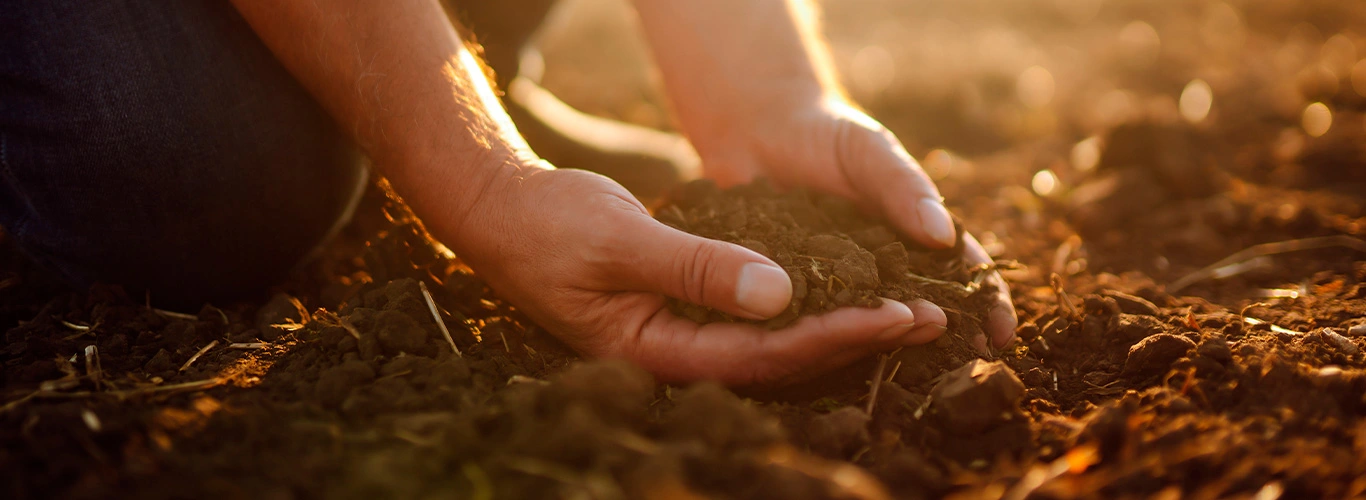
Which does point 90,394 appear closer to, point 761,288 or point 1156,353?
point 761,288

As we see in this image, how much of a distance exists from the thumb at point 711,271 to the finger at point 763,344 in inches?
2.5

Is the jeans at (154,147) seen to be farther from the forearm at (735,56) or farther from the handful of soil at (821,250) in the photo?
the forearm at (735,56)

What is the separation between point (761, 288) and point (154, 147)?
5.27 feet

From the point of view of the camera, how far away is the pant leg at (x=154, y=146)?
1770 mm

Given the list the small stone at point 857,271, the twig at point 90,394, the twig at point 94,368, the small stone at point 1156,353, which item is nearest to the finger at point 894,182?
the small stone at point 857,271

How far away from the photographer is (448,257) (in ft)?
7.04

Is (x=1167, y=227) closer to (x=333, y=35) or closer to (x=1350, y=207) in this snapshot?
(x=1350, y=207)

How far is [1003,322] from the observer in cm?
185

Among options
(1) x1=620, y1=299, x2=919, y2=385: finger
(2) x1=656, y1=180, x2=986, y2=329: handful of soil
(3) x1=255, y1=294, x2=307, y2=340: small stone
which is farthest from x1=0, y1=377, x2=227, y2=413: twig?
(2) x1=656, y1=180, x2=986, y2=329: handful of soil

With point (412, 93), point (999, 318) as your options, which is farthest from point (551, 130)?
point (999, 318)

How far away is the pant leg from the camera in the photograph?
1770 mm

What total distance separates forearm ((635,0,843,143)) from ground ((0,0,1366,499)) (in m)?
0.97

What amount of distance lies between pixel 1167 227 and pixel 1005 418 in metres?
1.94

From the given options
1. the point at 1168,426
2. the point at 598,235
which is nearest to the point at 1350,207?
the point at 1168,426
